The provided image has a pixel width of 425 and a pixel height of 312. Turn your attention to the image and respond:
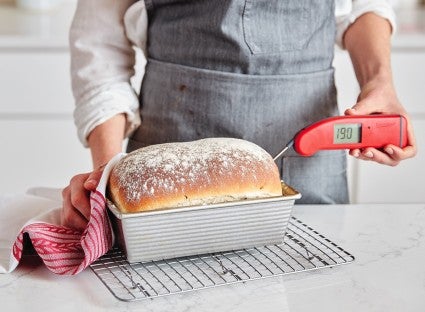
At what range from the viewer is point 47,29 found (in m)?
2.29

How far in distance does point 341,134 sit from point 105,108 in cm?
39

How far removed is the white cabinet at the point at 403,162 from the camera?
2291 millimetres

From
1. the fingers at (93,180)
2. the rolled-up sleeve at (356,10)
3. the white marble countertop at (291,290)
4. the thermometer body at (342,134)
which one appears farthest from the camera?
the rolled-up sleeve at (356,10)

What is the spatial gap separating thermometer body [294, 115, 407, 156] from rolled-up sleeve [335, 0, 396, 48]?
34cm

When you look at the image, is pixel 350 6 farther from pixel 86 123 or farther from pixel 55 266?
pixel 55 266

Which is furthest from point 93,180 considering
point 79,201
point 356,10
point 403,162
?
point 403,162

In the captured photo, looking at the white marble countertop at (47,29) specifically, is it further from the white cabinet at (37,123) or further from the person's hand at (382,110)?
the person's hand at (382,110)

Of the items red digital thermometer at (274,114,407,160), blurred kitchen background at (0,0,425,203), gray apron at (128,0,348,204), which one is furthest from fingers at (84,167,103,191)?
blurred kitchen background at (0,0,425,203)

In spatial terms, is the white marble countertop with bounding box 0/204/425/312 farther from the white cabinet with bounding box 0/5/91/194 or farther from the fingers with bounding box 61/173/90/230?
the white cabinet with bounding box 0/5/91/194

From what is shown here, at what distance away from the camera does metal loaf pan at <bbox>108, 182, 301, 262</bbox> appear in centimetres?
Answer: 87

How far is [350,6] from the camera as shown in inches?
54.4

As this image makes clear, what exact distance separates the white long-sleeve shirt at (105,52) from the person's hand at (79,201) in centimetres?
30

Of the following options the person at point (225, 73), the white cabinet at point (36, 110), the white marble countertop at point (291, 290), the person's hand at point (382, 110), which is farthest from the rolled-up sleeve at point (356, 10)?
the white cabinet at point (36, 110)

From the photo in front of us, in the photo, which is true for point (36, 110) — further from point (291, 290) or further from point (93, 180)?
point (291, 290)
